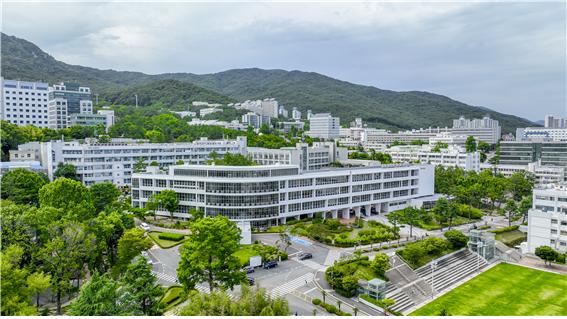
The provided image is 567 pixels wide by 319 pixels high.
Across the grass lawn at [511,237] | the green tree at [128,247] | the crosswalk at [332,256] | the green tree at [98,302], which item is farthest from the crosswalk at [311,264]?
the grass lawn at [511,237]

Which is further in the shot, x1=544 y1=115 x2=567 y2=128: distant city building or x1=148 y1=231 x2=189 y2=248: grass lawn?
x1=544 y1=115 x2=567 y2=128: distant city building

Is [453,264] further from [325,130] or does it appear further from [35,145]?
[325,130]

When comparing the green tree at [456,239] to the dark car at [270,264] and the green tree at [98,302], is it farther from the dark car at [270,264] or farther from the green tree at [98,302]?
the green tree at [98,302]

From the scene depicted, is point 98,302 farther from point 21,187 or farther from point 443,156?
point 443,156

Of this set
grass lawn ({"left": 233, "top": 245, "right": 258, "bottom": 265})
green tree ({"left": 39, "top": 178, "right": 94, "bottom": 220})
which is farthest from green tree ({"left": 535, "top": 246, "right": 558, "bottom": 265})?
green tree ({"left": 39, "top": 178, "right": 94, "bottom": 220})

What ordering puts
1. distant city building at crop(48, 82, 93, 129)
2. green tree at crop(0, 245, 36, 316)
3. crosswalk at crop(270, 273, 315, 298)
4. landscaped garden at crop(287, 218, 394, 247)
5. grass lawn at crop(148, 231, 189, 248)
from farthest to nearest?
distant city building at crop(48, 82, 93, 129) < landscaped garden at crop(287, 218, 394, 247) < grass lawn at crop(148, 231, 189, 248) < crosswalk at crop(270, 273, 315, 298) < green tree at crop(0, 245, 36, 316)

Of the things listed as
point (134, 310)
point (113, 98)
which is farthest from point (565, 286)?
point (113, 98)

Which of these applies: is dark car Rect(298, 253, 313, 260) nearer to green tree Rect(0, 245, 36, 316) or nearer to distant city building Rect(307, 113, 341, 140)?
green tree Rect(0, 245, 36, 316)

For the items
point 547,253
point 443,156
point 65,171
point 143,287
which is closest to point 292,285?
point 143,287
